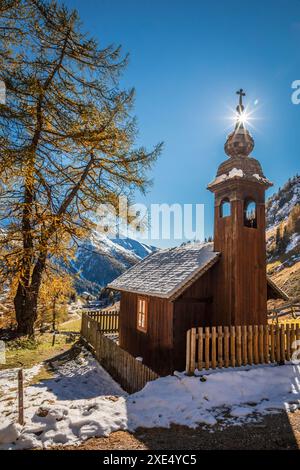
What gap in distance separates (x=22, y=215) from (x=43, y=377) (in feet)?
21.7

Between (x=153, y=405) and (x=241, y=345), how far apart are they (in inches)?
144

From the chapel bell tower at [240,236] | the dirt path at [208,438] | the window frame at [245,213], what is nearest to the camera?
the dirt path at [208,438]

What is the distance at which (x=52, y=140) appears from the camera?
1109 cm

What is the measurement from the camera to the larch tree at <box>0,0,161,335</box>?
9961 mm

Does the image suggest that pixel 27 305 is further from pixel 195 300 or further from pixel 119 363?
pixel 195 300

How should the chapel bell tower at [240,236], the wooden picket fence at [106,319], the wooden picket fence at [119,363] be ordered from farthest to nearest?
the wooden picket fence at [106,319]
the chapel bell tower at [240,236]
the wooden picket fence at [119,363]

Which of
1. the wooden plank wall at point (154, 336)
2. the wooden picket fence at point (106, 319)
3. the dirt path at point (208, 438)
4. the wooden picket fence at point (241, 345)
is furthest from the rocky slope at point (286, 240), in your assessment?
the dirt path at point (208, 438)

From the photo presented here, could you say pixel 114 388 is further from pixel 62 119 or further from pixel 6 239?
pixel 62 119

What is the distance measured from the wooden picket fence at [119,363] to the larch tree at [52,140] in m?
3.80

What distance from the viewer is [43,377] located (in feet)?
37.2

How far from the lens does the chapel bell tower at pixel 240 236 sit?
11.2 metres

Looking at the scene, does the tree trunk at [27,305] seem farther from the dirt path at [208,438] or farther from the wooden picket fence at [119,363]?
the dirt path at [208,438]

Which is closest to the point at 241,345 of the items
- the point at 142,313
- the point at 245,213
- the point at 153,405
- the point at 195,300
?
the point at 195,300
